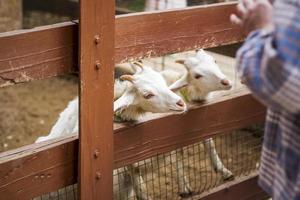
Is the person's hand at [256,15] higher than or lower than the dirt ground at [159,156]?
higher

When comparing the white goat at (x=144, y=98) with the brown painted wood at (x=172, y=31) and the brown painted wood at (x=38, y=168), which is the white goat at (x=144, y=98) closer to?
the brown painted wood at (x=172, y=31)

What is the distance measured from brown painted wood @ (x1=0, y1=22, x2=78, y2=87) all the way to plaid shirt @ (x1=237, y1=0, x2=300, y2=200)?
986 millimetres

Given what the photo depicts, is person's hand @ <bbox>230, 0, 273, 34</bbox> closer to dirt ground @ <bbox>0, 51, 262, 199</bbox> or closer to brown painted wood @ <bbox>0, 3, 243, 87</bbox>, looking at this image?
brown painted wood @ <bbox>0, 3, 243, 87</bbox>

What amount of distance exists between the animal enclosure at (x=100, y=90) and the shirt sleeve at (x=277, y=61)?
0.97 m

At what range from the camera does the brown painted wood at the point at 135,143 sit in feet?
7.21

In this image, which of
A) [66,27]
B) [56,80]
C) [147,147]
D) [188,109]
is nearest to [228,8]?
[188,109]

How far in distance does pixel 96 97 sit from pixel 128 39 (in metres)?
0.31

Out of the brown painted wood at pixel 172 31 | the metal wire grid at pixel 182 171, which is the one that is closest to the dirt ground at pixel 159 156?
the metal wire grid at pixel 182 171

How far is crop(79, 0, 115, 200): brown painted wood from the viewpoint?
7.16ft

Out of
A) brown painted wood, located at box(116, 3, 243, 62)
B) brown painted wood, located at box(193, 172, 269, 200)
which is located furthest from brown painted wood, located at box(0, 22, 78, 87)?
brown painted wood, located at box(193, 172, 269, 200)

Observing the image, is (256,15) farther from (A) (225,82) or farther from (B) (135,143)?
(A) (225,82)

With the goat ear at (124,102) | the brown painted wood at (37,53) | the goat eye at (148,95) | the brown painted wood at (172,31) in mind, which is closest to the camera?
the brown painted wood at (37,53)

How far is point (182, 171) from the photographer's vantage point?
384 cm

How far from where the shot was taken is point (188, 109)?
2.88 metres
